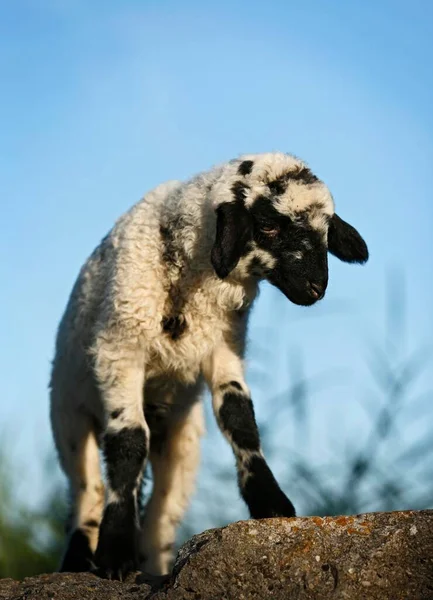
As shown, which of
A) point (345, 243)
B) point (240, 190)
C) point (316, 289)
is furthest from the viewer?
point (345, 243)

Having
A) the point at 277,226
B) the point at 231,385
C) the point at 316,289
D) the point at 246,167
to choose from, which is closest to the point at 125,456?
the point at 231,385

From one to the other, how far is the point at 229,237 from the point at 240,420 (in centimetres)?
112

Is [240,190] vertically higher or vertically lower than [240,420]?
higher

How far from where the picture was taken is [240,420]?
6.41 m

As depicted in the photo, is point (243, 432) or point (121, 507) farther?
point (243, 432)

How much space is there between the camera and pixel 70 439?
758 cm

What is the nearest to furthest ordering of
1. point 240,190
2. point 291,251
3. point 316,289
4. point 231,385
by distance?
point 316,289 < point 291,251 < point 240,190 < point 231,385

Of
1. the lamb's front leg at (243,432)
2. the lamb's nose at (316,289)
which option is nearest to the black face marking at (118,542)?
the lamb's front leg at (243,432)

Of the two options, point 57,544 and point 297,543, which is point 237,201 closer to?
point 297,543

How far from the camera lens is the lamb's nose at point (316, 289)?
6.12 metres

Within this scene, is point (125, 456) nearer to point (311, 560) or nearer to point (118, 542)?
point (118, 542)

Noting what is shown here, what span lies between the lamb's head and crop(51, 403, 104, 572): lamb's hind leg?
1903mm

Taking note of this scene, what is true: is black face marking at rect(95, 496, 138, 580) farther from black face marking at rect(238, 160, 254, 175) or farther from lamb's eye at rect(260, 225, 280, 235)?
black face marking at rect(238, 160, 254, 175)

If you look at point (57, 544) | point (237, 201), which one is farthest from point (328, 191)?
point (57, 544)
